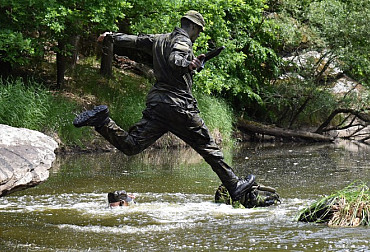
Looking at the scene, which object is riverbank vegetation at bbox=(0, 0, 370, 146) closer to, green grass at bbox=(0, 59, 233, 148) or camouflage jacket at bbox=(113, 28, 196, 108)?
green grass at bbox=(0, 59, 233, 148)

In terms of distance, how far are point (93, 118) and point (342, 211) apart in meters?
2.89

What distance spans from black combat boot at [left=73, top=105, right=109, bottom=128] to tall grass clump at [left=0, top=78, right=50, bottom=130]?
28.3ft

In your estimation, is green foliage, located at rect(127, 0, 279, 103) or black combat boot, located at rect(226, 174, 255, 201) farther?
green foliage, located at rect(127, 0, 279, 103)

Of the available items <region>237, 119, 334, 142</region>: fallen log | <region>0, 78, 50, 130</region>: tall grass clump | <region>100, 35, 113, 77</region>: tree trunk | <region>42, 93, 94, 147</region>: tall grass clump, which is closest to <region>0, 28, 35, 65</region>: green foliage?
<region>0, 78, 50, 130</region>: tall grass clump

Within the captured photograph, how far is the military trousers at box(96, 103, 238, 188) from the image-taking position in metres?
7.53

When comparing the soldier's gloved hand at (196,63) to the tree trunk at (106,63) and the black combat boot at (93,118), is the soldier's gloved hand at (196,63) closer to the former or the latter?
the black combat boot at (93,118)

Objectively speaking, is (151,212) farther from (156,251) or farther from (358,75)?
(358,75)

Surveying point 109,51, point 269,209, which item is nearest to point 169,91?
point 269,209

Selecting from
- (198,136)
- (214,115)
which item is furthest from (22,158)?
(214,115)

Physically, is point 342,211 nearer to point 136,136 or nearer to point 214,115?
point 136,136

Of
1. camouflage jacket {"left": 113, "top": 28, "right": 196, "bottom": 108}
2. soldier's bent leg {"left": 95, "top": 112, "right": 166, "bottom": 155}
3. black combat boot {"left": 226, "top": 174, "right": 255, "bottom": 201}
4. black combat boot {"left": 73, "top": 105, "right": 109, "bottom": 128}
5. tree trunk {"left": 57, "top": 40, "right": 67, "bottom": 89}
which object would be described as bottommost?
black combat boot {"left": 226, "top": 174, "right": 255, "bottom": 201}

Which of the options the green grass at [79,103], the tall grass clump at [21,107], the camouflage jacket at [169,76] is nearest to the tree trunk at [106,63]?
the green grass at [79,103]

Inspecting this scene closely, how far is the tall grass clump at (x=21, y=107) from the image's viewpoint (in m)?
15.5

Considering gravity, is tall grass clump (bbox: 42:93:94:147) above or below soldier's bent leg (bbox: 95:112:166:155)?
above
